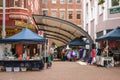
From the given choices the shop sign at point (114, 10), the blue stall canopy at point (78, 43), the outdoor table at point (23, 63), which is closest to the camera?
the outdoor table at point (23, 63)

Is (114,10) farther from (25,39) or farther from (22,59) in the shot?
(22,59)

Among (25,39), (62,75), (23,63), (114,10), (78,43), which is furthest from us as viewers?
(78,43)

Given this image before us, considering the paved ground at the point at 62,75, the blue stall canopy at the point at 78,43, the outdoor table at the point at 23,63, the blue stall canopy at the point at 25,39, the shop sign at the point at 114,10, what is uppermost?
the shop sign at the point at 114,10

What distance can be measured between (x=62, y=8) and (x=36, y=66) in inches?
2348

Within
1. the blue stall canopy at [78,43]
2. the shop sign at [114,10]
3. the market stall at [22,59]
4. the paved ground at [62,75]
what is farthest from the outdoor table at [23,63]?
→ the blue stall canopy at [78,43]

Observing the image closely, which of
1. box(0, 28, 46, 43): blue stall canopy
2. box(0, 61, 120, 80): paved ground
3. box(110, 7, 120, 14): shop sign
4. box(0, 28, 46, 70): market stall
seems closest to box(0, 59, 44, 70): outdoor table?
box(0, 28, 46, 70): market stall

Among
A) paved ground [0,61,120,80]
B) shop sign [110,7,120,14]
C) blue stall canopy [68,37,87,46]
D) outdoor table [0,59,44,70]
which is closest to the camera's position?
paved ground [0,61,120,80]

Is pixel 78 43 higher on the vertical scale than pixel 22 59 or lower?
higher

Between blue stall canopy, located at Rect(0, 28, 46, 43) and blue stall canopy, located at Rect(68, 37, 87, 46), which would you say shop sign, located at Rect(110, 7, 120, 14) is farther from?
blue stall canopy, located at Rect(0, 28, 46, 43)

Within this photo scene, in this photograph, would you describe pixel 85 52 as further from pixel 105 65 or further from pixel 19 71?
pixel 19 71

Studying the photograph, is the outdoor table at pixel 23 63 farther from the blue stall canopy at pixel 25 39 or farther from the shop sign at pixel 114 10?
the shop sign at pixel 114 10

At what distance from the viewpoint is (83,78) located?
65.2 feet

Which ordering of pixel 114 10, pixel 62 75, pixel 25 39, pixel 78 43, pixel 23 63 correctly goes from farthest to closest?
1. pixel 78 43
2. pixel 114 10
3. pixel 25 39
4. pixel 23 63
5. pixel 62 75

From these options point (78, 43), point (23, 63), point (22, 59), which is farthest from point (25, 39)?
point (78, 43)
